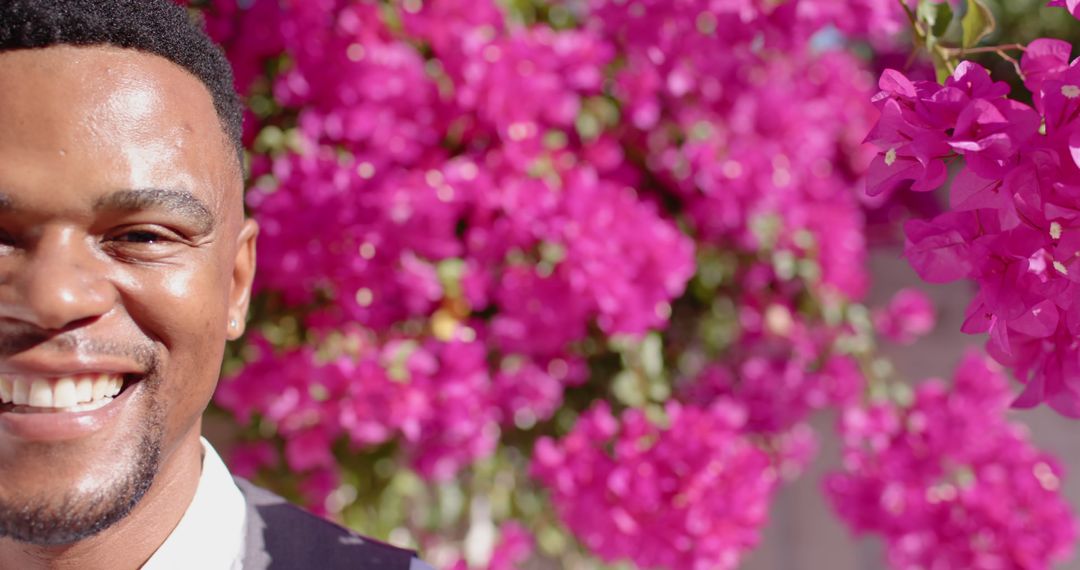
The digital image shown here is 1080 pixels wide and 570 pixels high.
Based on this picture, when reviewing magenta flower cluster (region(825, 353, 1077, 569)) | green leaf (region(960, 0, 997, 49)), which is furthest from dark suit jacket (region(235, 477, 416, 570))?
magenta flower cluster (region(825, 353, 1077, 569))

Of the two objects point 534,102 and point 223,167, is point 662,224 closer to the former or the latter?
point 534,102

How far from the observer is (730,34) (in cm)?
122

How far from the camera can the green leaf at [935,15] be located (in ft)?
2.88

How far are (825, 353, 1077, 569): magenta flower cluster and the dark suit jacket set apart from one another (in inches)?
32.3

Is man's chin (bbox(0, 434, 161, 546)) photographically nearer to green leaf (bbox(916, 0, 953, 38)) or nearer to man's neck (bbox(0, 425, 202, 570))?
man's neck (bbox(0, 425, 202, 570))

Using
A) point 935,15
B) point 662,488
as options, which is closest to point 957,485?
point 662,488

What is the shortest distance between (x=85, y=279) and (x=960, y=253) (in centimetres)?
61

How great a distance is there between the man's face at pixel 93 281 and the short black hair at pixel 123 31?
1 centimetres

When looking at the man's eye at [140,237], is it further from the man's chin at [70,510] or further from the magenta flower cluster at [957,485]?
the magenta flower cluster at [957,485]

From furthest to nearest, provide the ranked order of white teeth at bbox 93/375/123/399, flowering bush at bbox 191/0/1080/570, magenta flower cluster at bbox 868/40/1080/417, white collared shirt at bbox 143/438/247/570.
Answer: flowering bush at bbox 191/0/1080/570 → white collared shirt at bbox 143/438/247/570 → white teeth at bbox 93/375/123/399 → magenta flower cluster at bbox 868/40/1080/417

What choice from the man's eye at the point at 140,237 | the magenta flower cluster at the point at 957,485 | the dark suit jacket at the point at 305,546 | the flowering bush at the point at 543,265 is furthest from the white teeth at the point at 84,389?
the magenta flower cluster at the point at 957,485

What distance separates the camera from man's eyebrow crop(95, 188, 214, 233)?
711mm

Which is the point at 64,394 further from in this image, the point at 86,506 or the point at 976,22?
the point at 976,22

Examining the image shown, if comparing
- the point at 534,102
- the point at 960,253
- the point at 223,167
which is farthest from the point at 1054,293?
the point at 534,102
